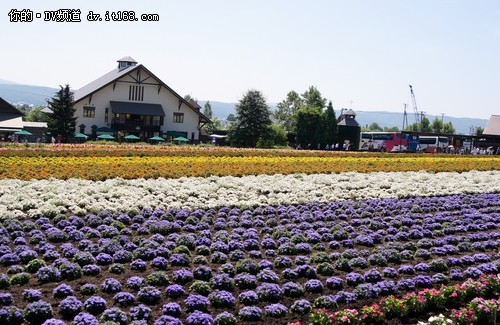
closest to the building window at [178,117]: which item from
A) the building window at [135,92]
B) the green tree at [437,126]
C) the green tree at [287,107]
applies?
the building window at [135,92]

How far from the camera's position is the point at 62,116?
189 ft

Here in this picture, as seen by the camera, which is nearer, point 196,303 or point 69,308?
point 69,308

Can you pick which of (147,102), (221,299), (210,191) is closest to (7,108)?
(147,102)

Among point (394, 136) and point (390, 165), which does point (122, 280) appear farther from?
point (394, 136)

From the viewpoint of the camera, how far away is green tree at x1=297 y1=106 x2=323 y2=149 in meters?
70.6

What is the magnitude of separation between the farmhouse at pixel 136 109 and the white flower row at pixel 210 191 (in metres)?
42.7

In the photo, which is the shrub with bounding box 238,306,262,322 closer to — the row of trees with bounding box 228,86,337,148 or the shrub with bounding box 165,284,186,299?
the shrub with bounding box 165,284,186,299

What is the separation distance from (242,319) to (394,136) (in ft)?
197

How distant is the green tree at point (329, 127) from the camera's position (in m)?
71.1

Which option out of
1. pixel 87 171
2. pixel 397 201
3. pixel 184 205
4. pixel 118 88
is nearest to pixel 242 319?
pixel 184 205

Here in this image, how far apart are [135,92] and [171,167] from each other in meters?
43.2

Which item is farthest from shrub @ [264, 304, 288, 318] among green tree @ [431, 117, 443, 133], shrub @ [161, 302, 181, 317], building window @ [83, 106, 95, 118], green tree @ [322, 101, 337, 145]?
green tree @ [431, 117, 443, 133]

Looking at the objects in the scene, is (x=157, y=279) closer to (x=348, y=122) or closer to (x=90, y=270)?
(x=90, y=270)

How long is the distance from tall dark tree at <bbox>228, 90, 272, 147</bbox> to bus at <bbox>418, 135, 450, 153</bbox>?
20.5 meters
